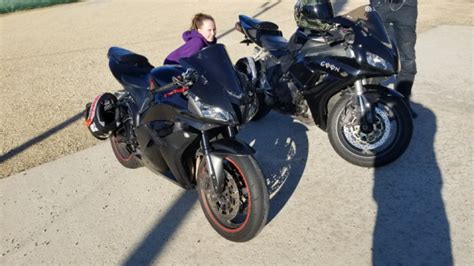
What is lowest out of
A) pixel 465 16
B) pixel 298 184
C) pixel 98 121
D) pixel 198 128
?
pixel 465 16

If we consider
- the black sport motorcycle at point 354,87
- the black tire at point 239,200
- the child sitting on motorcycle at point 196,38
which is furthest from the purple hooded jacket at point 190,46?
the black tire at point 239,200

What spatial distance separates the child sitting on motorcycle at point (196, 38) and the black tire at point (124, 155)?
3.25 feet

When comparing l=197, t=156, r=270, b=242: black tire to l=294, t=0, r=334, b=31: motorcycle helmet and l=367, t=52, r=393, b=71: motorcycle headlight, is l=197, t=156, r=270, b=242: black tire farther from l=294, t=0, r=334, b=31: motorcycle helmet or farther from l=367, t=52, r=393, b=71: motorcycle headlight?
l=294, t=0, r=334, b=31: motorcycle helmet

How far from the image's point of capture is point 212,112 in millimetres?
2717

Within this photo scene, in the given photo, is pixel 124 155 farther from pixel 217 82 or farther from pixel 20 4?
pixel 20 4

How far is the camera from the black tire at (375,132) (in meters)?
3.63

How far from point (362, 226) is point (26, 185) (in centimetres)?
312

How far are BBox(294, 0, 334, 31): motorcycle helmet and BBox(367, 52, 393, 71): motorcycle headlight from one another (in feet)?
1.64

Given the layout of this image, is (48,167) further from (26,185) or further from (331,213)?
(331,213)

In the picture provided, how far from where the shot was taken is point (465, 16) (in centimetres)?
993

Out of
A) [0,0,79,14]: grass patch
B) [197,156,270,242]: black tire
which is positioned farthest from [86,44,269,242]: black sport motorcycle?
[0,0,79,14]: grass patch

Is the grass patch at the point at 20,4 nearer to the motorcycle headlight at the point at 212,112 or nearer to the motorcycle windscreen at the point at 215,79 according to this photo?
the motorcycle windscreen at the point at 215,79

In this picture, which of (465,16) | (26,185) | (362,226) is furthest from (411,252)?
(465,16)

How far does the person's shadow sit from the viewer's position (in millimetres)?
2742
